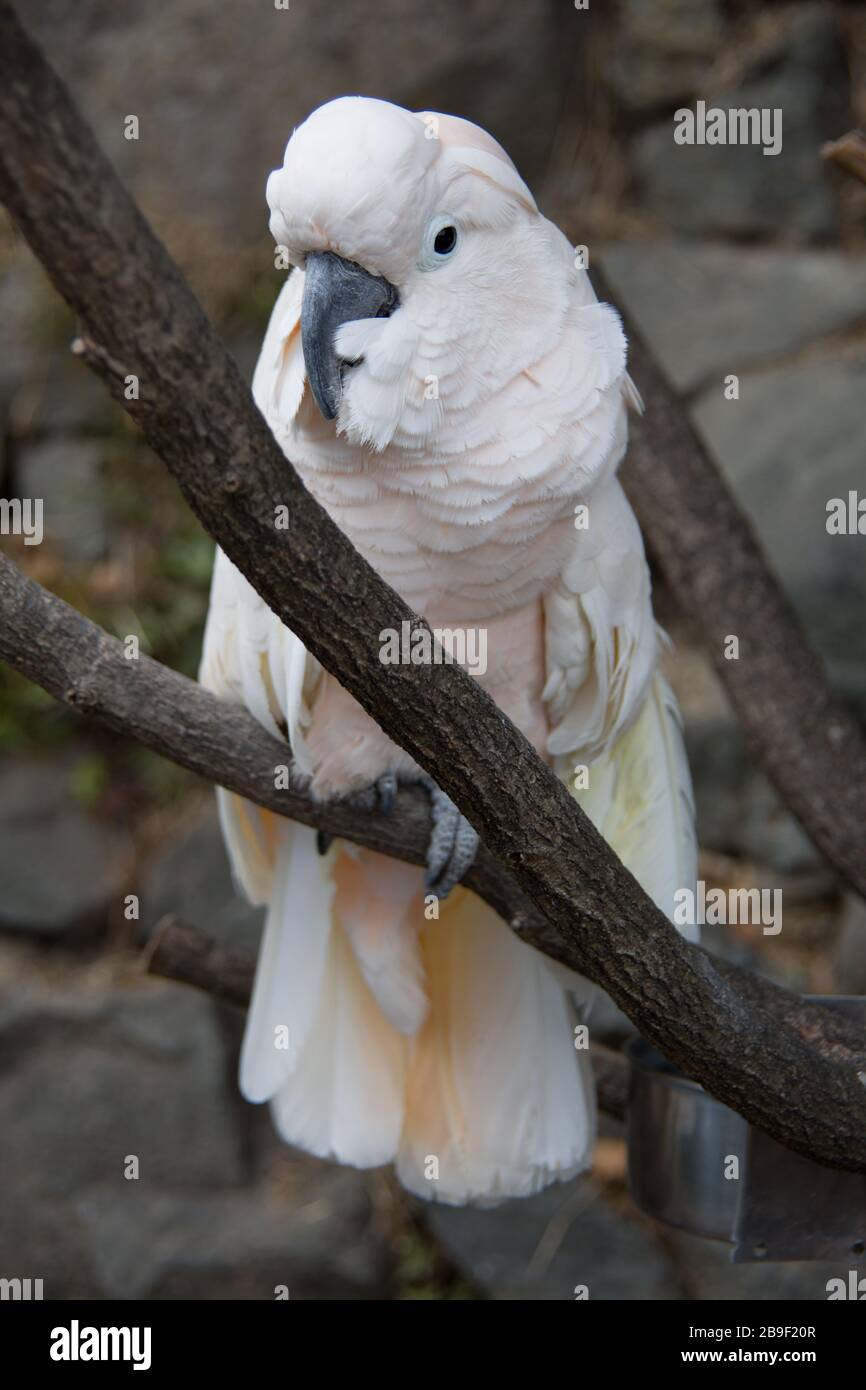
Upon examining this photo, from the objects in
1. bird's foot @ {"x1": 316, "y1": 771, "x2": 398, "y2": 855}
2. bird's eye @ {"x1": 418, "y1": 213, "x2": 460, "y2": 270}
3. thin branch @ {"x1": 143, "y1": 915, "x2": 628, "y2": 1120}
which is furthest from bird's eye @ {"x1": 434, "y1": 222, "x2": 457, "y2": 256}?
thin branch @ {"x1": 143, "y1": 915, "x2": 628, "y2": 1120}

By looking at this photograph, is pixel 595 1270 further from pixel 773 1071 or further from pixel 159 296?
pixel 159 296

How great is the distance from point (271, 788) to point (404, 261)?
0.58 meters

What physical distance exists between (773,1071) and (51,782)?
194 cm

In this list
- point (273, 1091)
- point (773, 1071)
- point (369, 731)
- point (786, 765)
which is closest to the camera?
point (773, 1071)

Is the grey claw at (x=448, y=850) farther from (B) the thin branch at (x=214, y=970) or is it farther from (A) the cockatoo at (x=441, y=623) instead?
(B) the thin branch at (x=214, y=970)

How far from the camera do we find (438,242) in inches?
54.1

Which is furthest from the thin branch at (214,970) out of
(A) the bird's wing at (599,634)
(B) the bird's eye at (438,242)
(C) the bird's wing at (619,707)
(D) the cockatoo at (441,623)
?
(B) the bird's eye at (438,242)

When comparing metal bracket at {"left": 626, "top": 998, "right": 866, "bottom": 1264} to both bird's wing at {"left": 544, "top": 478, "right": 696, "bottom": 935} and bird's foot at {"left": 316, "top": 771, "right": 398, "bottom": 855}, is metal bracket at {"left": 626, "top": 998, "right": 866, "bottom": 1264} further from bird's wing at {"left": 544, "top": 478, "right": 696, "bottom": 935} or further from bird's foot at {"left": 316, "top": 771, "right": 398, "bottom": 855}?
bird's foot at {"left": 316, "top": 771, "right": 398, "bottom": 855}

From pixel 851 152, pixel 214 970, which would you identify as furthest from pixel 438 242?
pixel 214 970

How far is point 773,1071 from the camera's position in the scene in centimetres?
145

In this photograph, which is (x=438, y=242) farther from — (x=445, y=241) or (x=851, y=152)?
(x=851, y=152)

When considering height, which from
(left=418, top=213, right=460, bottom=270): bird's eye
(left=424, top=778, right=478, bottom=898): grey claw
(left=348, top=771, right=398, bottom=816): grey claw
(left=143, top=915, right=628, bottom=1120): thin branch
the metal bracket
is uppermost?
(left=418, top=213, right=460, bottom=270): bird's eye

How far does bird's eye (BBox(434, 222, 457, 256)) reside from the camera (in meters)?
1.37
